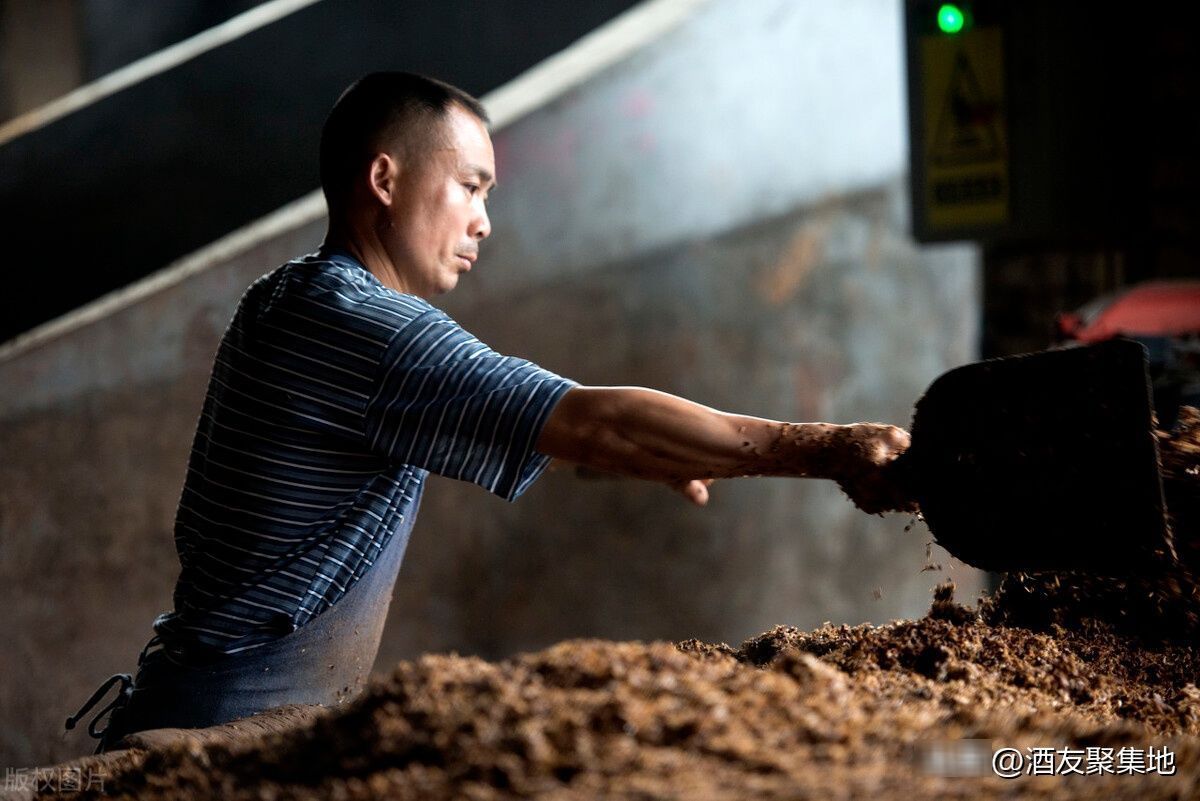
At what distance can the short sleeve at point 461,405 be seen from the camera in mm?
1434

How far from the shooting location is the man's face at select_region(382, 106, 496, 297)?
70.9 inches

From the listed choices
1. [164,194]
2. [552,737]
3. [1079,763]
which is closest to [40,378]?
[164,194]

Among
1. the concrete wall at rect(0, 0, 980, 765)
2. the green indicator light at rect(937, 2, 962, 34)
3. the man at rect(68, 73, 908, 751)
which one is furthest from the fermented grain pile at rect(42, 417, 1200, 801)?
the green indicator light at rect(937, 2, 962, 34)

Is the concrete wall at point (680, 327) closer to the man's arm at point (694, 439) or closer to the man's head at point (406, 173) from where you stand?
the man's head at point (406, 173)

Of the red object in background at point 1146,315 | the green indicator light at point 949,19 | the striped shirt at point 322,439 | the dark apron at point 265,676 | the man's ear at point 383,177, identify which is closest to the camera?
the striped shirt at point 322,439

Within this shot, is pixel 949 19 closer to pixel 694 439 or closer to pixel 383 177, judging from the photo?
pixel 383 177

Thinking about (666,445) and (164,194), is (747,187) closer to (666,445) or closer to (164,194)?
(164,194)

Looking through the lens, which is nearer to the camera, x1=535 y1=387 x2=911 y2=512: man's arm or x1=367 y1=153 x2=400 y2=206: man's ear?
x1=535 y1=387 x2=911 y2=512: man's arm

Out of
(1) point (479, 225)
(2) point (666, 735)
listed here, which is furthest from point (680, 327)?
(2) point (666, 735)

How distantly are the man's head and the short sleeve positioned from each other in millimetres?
348

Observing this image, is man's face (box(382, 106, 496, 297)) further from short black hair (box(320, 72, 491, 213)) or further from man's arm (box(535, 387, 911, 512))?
man's arm (box(535, 387, 911, 512))

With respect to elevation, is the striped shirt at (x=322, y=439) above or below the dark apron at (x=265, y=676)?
above

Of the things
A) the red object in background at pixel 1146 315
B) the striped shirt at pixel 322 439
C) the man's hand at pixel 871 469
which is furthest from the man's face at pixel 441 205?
the red object in background at pixel 1146 315

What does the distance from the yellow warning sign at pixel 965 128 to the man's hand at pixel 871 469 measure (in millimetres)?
2102
